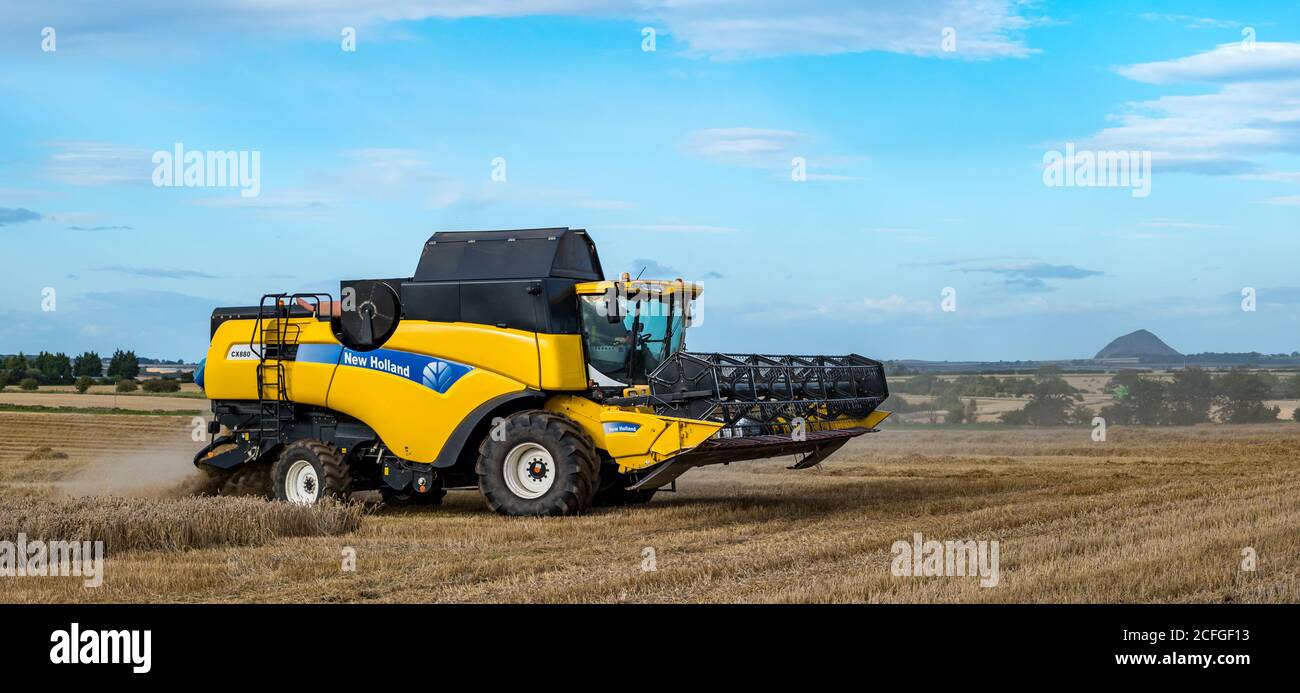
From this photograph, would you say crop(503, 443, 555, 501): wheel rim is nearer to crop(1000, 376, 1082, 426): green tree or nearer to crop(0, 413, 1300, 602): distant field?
crop(0, 413, 1300, 602): distant field

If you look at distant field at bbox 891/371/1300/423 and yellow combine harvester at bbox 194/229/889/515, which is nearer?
yellow combine harvester at bbox 194/229/889/515

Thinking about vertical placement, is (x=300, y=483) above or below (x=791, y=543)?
above

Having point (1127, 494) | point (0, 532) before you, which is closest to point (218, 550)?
point (0, 532)

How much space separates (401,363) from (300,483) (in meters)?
2.04

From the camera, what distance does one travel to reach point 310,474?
1559cm

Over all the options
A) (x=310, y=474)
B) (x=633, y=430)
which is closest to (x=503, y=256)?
(x=633, y=430)

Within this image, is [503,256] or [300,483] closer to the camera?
[503,256]

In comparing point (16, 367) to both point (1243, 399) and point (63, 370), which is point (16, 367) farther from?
point (1243, 399)

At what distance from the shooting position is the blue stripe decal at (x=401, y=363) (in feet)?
48.3

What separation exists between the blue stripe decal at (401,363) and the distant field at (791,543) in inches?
59.4

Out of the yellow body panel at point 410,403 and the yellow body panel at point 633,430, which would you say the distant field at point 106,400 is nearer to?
the yellow body panel at point 410,403

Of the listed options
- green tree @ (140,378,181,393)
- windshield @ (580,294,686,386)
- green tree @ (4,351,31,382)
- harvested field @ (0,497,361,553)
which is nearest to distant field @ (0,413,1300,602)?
harvested field @ (0,497,361,553)

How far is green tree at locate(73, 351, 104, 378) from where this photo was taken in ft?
159
